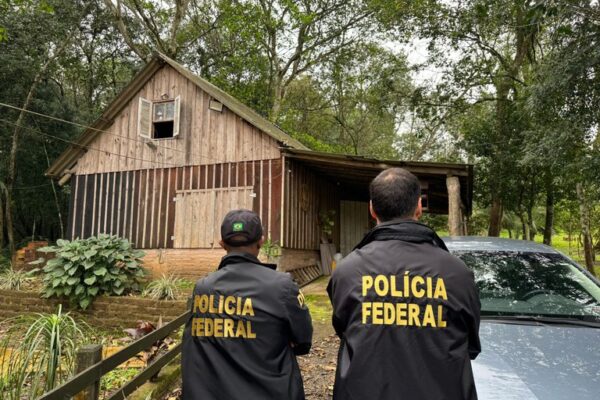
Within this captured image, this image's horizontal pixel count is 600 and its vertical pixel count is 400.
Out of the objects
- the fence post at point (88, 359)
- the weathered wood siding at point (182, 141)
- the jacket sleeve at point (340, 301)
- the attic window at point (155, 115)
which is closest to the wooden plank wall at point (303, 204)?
the weathered wood siding at point (182, 141)

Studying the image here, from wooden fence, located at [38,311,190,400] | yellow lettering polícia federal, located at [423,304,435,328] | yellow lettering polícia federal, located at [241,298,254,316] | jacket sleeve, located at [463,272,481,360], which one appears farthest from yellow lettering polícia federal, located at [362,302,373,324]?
wooden fence, located at [38,311,190,400]

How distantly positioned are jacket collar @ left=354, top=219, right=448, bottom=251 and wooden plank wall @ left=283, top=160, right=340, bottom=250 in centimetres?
884

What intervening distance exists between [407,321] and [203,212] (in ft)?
33.7

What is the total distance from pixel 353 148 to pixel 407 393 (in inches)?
1097

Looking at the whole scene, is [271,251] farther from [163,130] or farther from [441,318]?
[441,318]

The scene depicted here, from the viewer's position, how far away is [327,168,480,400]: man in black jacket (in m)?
1.66

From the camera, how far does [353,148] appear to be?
95.1 feet

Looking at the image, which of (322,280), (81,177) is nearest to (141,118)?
(81,177)

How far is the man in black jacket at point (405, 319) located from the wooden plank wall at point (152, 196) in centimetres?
887

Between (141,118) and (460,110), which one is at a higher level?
(460,110)

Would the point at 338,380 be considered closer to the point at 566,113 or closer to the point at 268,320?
the point at 268,320

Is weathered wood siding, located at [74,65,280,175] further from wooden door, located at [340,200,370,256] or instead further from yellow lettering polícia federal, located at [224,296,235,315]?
yellow lettering polícia federal, located at [224,296,235,315]

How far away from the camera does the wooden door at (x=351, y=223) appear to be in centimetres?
1489


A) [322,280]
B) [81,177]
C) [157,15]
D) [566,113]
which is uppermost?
[157,15]
